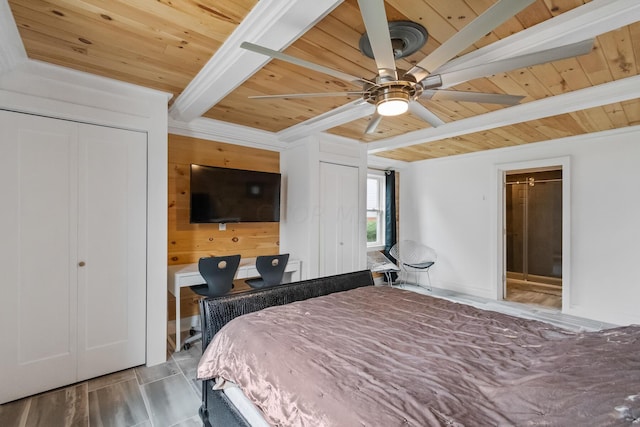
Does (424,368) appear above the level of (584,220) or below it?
below

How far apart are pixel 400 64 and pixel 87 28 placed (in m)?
1.95

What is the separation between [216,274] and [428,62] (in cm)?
240

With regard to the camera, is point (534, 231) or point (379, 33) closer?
point (379, 33)

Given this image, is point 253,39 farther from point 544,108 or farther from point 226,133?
point 544,108

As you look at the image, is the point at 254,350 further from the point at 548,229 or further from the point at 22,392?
the point at 548,229

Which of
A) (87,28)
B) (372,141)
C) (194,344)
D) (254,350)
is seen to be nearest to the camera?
(254,350)

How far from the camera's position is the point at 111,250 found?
2.45 m

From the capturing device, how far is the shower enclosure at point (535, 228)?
5.75m

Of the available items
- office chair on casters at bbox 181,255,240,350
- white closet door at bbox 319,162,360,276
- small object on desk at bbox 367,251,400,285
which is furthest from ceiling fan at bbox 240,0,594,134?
small object on desk at bbox 367,251,400,285

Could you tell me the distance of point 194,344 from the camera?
10.00 feet

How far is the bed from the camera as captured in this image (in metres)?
0.95

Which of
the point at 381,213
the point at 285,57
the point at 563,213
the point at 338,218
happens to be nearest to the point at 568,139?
the point at 563,213

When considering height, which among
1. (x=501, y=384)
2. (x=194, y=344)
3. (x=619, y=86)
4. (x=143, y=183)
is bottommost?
(x=194, y=344)

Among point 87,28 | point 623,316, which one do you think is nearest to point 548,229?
point 623,316
